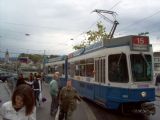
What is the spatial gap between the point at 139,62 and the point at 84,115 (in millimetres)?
3300

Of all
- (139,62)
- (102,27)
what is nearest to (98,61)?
(139,62)

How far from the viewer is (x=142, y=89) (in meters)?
15.7

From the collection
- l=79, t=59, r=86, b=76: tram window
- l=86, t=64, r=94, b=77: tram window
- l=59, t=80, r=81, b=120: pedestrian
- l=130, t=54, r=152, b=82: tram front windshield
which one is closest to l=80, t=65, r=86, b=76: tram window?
l=79, t=59, r=86, b=76: tram window

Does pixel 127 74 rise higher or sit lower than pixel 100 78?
higher

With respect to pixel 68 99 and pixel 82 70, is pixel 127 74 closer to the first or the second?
pixel 68 99

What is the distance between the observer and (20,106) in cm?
460

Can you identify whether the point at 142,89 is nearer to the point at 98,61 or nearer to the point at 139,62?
the point at 139,62

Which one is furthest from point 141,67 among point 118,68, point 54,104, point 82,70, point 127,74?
point 82,70

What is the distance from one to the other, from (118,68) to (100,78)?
170 cm

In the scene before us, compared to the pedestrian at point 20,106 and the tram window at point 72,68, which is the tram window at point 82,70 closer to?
the tram window at point 72,68

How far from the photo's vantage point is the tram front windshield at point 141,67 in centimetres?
1582

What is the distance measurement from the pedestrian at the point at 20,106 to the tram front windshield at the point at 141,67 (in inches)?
449

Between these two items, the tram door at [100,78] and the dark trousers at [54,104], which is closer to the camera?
the dark trousers at [54,104]

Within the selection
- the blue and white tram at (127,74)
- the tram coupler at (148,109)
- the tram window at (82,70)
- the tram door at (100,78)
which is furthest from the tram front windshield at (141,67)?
the tram window at (82,70)
